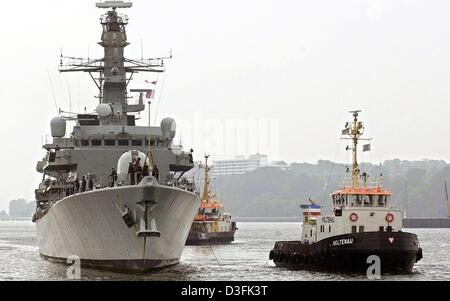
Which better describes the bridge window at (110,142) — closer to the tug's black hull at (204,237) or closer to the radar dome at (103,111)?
the radar dome at (103,111)

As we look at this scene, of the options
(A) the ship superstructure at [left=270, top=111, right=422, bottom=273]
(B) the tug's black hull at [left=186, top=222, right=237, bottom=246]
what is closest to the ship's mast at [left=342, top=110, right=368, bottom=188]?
(A) the ship superstructure at [left=270, top=111, right=422, bottom=273]

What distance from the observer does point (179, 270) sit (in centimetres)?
5359

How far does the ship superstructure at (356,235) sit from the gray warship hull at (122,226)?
7.62 metres

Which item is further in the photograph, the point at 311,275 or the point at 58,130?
the point at 58,130

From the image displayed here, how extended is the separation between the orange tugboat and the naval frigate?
2662cm

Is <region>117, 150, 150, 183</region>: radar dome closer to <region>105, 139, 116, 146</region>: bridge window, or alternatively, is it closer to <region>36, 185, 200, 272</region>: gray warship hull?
<region>36, 185, 200, 272</region>: gray warship hull

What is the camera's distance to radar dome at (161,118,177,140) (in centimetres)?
6012

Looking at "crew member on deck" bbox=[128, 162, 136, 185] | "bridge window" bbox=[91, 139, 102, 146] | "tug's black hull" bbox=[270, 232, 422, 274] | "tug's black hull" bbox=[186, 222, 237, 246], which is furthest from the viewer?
"tug's black hull" bbox=[186, 222, 237, 246]

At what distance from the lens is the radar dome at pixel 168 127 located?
60116 mm

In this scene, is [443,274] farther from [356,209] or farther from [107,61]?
[107,61]

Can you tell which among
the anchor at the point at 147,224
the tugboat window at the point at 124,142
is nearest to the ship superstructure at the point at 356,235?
the anchor at the point at 147,224

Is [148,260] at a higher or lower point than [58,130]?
lower
